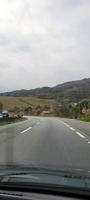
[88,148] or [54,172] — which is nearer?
[54,172]

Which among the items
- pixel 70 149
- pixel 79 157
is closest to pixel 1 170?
pixel 79 157

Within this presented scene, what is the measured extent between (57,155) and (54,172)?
31.4 ft

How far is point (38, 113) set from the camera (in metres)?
134

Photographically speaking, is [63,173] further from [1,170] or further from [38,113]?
[38,113]

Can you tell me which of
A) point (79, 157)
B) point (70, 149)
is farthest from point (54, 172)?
point (70, 149)

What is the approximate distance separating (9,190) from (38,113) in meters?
129

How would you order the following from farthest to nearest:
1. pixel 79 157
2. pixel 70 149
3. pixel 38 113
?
pixel 38 113
pixel 70 149
pixel 79 157

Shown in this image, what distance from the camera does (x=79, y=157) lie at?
49.6 feet

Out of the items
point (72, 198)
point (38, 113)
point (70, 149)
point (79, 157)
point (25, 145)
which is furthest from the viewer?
point (38, 113)

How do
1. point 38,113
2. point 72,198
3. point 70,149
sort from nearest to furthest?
1. point 72,198
2. point 70,149
3. point 38,113

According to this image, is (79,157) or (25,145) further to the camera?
(25,145)

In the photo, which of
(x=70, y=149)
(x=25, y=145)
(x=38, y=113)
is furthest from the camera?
(x=38, y=113)

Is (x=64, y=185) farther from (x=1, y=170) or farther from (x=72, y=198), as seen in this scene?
(x=1, y=170)

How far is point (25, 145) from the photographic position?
62.3ft
